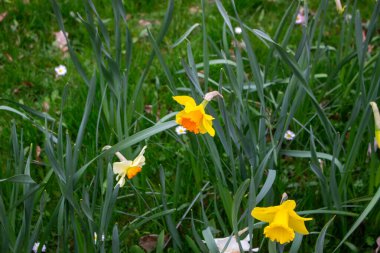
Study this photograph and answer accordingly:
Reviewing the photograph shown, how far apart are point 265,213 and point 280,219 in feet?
0.12

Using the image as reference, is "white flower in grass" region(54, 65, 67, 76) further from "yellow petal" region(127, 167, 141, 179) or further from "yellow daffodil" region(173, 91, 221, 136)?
"yellow daffodil" region(173, 91, 221, 136)

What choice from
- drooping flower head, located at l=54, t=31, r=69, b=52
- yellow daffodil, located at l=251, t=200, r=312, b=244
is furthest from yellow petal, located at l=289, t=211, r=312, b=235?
drooping flower head, located at l=54, t=31, r=69, b=52

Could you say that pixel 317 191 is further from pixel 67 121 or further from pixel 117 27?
pixel 67 121

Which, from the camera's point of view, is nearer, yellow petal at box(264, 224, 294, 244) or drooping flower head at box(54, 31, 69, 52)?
yellow petal at box(264, 224, 294, 244)

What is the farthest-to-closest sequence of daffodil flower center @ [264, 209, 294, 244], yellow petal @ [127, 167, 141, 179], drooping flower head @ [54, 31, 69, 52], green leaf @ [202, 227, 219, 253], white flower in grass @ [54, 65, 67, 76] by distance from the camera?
drooping flower head @ [54, 31, 69, 52] → white flower in grass @ [54, 65, 67, 76] → yellow petal @ [127, 167, 141, 179] → green leaf @ [202, 227, 219, 253] → daffodil flower center @ [264, 209, 294, 244]

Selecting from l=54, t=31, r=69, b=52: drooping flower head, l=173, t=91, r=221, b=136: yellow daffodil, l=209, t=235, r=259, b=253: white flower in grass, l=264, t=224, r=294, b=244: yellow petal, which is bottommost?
l=209, t=235, r=259, b=253: white flower in grass

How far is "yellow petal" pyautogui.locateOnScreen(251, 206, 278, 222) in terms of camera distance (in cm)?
124

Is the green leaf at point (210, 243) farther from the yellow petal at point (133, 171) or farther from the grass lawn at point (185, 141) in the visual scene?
the yellow petal at point (133, 171)

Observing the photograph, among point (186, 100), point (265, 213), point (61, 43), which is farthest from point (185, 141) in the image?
point (61, 43)

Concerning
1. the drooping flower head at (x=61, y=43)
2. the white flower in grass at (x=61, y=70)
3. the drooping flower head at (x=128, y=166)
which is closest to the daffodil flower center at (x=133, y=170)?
the drooping flower head at (x=128, y=166)

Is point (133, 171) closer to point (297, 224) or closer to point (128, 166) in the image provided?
point (128, 166)

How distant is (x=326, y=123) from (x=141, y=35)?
A: 5.08 ft

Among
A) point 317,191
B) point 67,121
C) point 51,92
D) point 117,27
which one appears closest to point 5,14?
point 51,92

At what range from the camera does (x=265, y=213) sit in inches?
49.1
